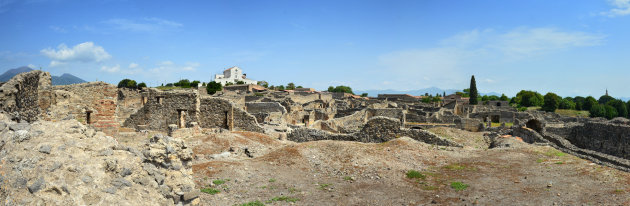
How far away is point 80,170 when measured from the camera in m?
6.50

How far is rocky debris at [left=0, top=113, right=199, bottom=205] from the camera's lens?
5.75 m

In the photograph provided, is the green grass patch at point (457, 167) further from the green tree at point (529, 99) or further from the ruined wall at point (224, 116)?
the green tree at point (529, 99)

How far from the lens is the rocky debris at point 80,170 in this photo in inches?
227

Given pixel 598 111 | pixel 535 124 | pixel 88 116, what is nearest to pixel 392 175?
pixel 88 116

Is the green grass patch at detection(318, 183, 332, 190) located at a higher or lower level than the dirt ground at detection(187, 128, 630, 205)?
lower

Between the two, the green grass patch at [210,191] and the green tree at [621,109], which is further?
the green tree at [621,109]

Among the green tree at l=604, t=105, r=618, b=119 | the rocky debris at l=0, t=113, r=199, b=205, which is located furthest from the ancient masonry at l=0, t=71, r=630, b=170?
the green tree at l=604, t=105, r=618, b=119

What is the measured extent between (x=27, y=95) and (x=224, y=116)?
1311 cm

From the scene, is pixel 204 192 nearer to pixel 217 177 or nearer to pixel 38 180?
pixel 217 177

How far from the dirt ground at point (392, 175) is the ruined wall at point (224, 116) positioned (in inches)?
158

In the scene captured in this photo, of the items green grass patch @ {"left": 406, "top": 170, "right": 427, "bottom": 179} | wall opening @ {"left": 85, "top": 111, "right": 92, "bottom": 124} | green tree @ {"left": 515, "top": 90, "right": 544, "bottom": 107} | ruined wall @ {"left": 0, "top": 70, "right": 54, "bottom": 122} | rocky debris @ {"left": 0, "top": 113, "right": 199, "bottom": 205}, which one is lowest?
green grass patch @ {"left": 406, "top": 170, "right": 427, "bottom": 179}

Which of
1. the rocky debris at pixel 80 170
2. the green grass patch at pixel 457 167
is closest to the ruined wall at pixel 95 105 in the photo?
the rocky debris at pixel 80 170

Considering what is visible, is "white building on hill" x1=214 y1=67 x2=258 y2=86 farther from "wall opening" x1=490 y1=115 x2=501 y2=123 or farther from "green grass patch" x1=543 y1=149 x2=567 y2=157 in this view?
"green grass patch" x1=543 y1=149 x2=567 y2=157

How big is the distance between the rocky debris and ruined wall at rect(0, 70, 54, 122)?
1.58 metres
